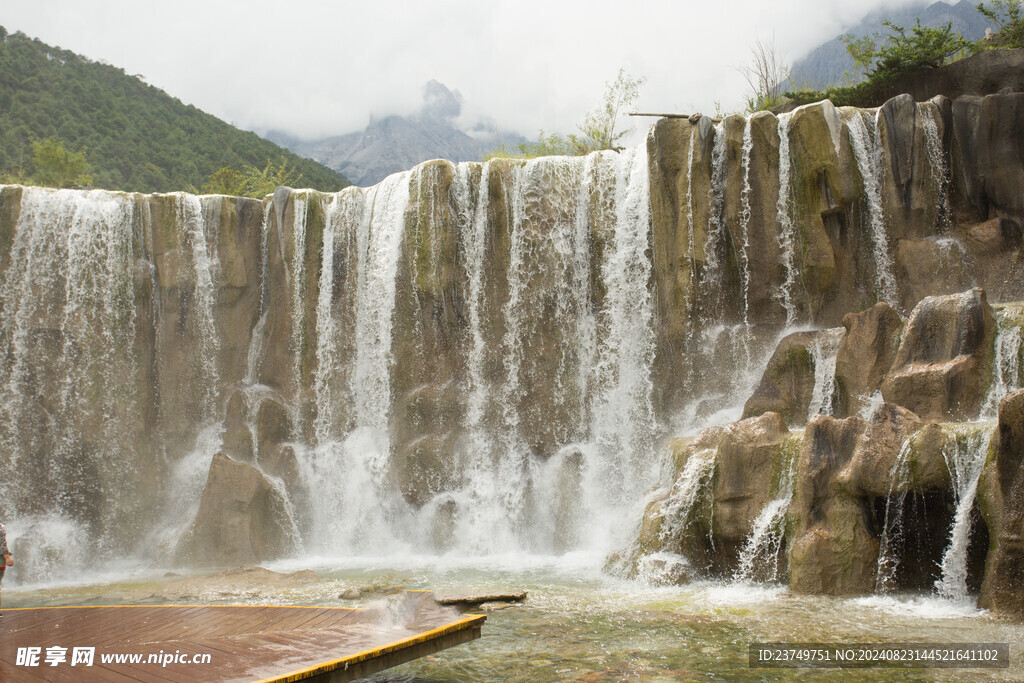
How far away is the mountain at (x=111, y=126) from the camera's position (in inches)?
1241

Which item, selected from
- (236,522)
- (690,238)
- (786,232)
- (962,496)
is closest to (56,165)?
(236,522)

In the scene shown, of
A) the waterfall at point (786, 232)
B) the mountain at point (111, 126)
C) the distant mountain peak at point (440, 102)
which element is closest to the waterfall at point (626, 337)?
the waterfall at point (786, 232)

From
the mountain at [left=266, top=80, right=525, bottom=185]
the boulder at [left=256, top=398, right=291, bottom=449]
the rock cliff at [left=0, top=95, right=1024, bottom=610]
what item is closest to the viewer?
the rock cliff at [left=0, top=95, right=1024, bottom=610]

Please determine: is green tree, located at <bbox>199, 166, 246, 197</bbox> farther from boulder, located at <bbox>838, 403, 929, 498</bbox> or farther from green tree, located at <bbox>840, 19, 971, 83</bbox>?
boulder, located at <bbox>838, 403, 929, 498</bbox>

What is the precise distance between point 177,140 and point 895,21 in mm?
35070

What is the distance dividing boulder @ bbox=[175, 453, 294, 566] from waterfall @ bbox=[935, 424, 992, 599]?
994 cm

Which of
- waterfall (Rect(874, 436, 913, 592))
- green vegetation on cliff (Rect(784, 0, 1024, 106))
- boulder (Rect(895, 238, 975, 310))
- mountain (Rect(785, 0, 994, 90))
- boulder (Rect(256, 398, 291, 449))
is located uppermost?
mountain (Rect(785, 0, 994, 90))

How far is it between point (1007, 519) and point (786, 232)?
7679mm

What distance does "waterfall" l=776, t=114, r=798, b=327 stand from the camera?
14.5 metres

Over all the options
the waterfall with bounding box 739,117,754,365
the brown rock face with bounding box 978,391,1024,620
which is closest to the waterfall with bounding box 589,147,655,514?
the waterfall with bounding box 739,117,754,365

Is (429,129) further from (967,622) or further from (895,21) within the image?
(967,622)

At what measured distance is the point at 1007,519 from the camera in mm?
7715

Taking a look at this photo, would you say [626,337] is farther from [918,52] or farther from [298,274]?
[918,52]

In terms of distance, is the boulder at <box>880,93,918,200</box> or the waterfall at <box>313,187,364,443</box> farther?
the waterfall at <box>313,187,364,443</box>
